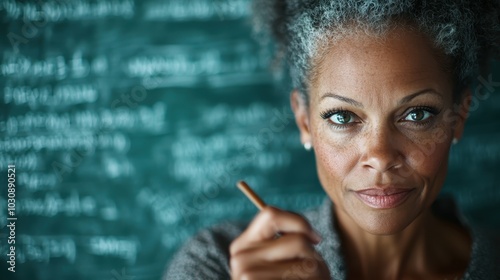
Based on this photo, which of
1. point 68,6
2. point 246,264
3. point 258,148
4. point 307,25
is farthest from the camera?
point 258,148

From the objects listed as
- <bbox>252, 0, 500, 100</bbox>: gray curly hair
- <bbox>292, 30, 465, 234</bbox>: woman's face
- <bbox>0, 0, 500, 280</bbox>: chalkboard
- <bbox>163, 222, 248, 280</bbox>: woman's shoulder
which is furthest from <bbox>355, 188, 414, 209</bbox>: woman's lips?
<bbox>0, 0, 500, 280</bbox>: chalkboard

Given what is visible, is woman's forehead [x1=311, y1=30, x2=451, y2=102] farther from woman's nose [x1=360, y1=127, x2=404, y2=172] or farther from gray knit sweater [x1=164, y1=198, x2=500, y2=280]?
gray knit sweater [x1=164, y1=198, x2=500, y2=280]

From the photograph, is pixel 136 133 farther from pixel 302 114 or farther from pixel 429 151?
pixel 429 151

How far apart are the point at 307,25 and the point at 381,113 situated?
0.26 meters

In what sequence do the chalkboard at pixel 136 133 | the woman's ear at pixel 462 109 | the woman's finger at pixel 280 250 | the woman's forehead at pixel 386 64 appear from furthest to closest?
the chalkboard at pixel 136 133, the woman's ear at pixel 462 109, the woman's forehead at pixel 386 64, the woman's finger at pixel 280 250

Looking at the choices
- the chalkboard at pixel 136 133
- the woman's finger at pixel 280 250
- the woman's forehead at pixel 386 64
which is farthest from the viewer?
the chalkboard at pixel 136 133

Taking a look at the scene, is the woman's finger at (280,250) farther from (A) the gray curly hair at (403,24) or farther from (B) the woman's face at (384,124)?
(A) the gray curly hair at (403,24)

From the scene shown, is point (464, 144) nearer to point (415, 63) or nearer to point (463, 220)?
point (463, 220)

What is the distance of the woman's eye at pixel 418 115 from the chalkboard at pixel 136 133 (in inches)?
18.7

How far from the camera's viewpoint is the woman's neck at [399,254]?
1122 mm

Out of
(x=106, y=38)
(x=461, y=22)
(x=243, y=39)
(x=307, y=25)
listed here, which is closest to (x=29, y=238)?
(x=106, y=38)

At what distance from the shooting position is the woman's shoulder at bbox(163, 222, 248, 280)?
109 centimetres

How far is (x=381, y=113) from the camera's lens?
36.3 inches

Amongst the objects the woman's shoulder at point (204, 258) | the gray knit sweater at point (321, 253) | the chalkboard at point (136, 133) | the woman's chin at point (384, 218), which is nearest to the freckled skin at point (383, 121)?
the woman's chin at point (384, 218)
